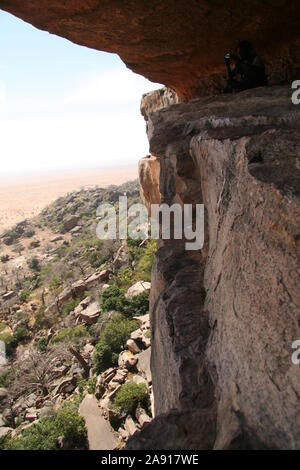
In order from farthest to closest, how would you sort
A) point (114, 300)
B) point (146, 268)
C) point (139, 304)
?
point (146, 268) → point (114, 300) → point (139, 304)

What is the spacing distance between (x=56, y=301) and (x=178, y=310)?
24039 millimetres

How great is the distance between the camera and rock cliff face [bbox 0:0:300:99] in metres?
5.96

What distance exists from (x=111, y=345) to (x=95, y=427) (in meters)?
4.83

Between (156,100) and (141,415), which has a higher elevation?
(156,100)

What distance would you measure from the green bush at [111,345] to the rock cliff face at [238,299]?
Result: 1294cm

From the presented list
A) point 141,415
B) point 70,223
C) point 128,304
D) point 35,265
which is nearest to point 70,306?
point 128,304

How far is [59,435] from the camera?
41.9 feet

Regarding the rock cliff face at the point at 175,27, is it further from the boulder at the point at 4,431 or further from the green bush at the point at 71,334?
the green bush at the point at 71,334

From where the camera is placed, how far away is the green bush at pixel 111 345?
17.2m

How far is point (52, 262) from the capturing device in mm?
39906

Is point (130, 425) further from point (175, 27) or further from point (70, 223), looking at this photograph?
point (70, 223)

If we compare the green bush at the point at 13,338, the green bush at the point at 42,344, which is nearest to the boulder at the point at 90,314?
the green bush at the point at 42,344

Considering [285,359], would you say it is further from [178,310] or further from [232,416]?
[178,310]
